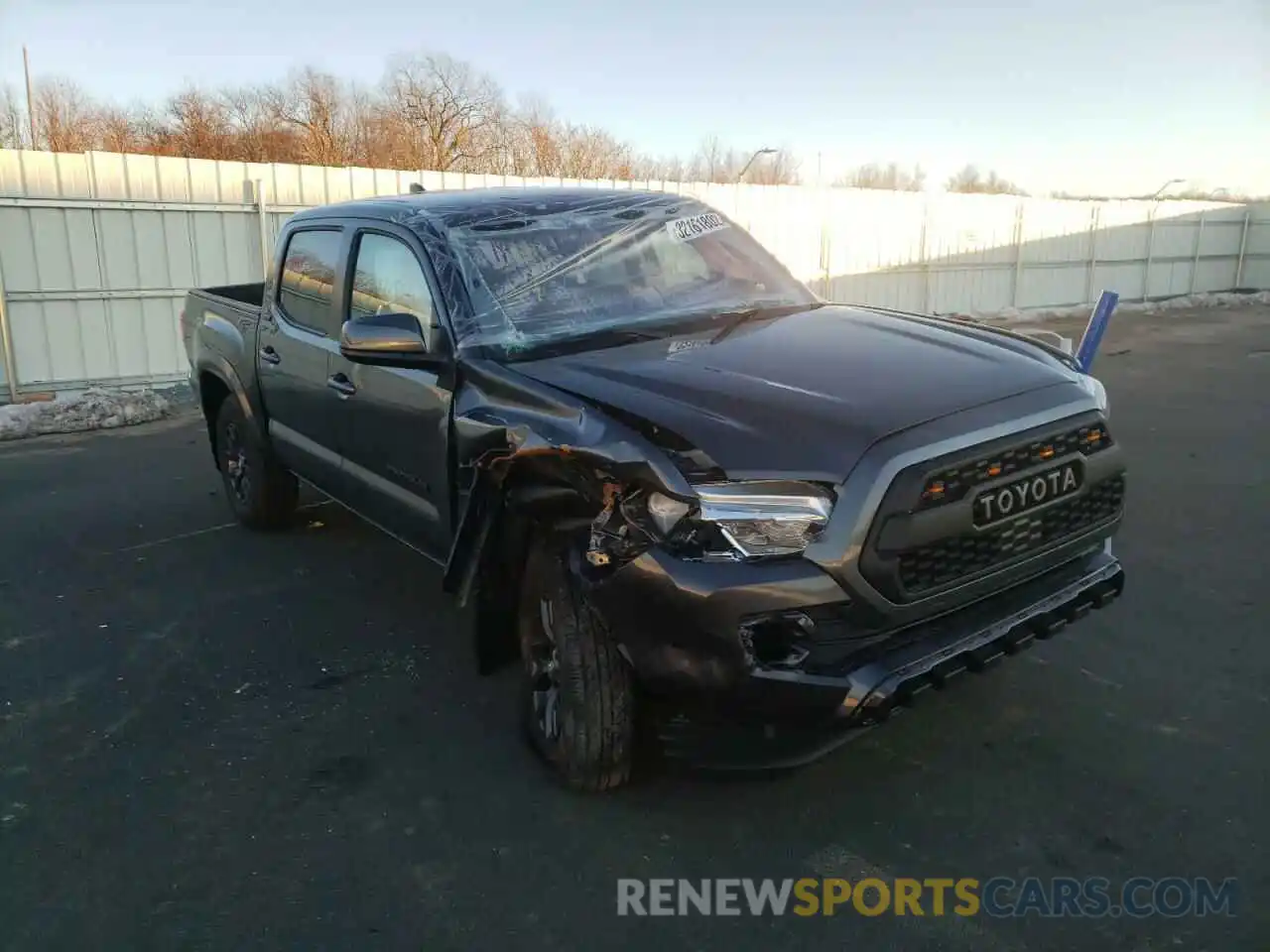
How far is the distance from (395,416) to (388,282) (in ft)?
2.04

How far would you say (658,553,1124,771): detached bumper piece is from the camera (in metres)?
2.50

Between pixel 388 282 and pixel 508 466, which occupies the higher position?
pixel 388 282

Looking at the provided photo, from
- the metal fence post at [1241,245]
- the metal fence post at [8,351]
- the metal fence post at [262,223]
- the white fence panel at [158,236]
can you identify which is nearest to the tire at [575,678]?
the white fence panel at [158,236]

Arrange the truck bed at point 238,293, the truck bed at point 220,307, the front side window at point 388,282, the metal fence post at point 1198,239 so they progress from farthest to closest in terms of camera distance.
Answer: the metal fence post at point 1198,239 < the truck bed at point 238,293 < the truck bed at point 220,307 < the front side window at point 388,282

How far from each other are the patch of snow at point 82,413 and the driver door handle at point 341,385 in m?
Answer: 6.57

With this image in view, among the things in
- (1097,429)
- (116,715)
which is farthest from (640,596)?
(116,715)

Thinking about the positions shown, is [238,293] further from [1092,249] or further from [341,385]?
[1092,249]

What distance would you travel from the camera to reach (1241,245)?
26.1 metres

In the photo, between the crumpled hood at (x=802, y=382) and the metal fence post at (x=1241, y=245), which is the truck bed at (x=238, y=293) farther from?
the metal fence post at (x=1241, y=245)

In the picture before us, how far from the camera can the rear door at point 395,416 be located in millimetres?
3629

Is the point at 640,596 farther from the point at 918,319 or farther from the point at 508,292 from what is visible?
the point at 918,319

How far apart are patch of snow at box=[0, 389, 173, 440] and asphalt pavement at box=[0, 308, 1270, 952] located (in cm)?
496

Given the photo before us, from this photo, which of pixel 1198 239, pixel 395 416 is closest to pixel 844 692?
pixel 395 416

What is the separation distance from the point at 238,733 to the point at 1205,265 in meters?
28.4
